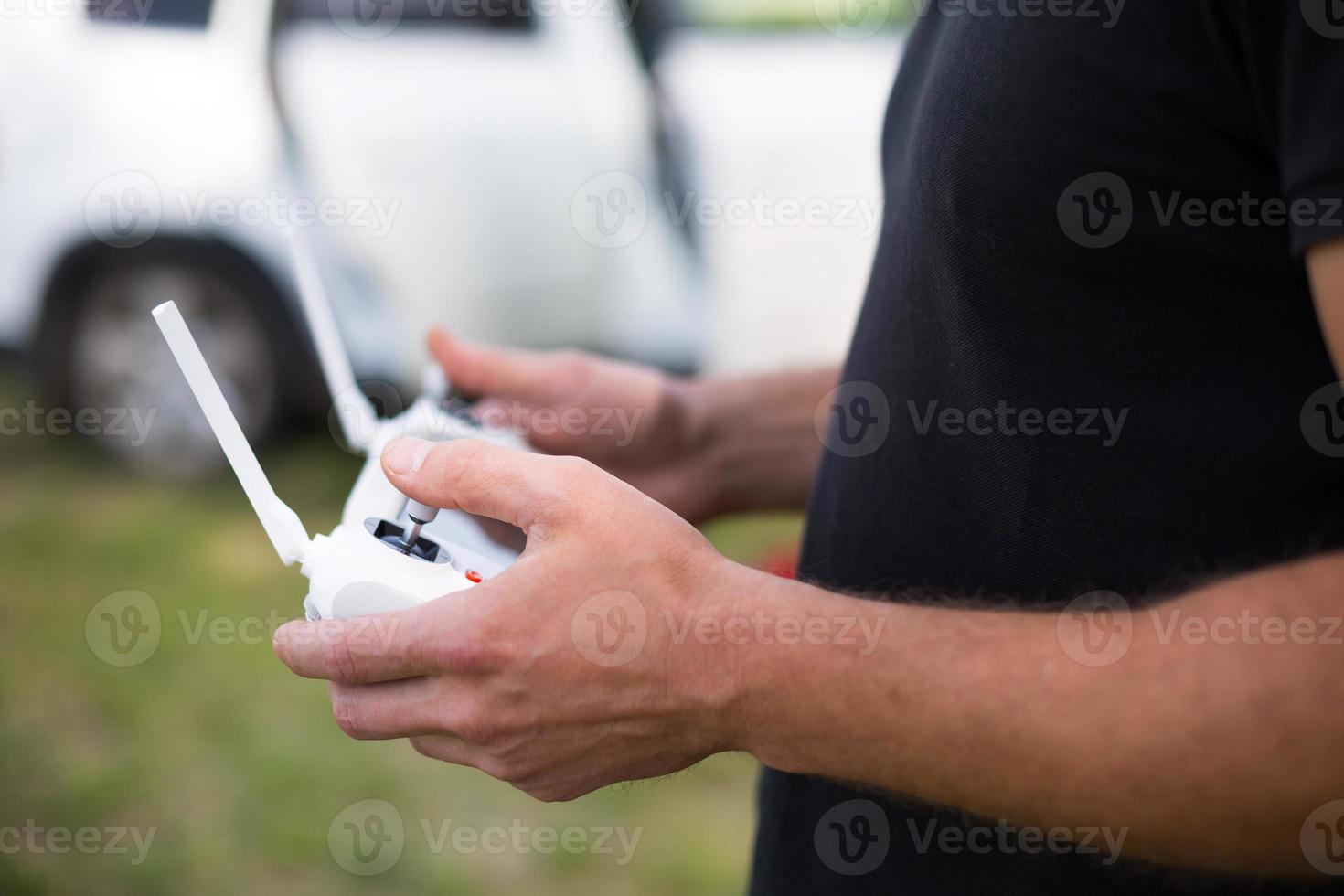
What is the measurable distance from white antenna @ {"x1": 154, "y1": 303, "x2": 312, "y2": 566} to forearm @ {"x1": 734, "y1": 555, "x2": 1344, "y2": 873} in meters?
0.39

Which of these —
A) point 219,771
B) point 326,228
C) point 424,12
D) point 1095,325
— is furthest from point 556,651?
point 424,12

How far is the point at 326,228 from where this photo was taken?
3.55 m

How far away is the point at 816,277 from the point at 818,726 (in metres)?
3.08

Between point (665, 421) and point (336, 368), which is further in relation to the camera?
A: point (665, 421)

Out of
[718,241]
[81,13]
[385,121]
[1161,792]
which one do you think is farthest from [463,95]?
[1161,792]

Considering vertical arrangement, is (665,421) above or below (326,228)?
above

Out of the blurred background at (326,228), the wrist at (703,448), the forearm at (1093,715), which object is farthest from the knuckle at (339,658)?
the blurred background at (326,228)

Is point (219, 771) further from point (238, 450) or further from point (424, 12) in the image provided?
point (424, 12)

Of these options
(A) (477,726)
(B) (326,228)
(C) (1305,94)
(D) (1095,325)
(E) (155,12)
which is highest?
(C) (1305,94)

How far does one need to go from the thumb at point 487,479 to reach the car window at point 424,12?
9.98 ft

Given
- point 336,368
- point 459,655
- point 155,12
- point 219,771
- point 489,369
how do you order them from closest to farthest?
1. point 459,655
2. point 336,368
3. point 489,369
4. point 219,771
5. point 155,12

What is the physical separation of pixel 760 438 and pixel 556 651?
66cm

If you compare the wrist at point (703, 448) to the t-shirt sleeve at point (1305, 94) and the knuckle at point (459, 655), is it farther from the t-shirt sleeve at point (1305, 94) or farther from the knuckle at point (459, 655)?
the t-shirt sleeve at point (1305, 94)

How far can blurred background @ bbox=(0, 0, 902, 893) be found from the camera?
3549 millimetres
